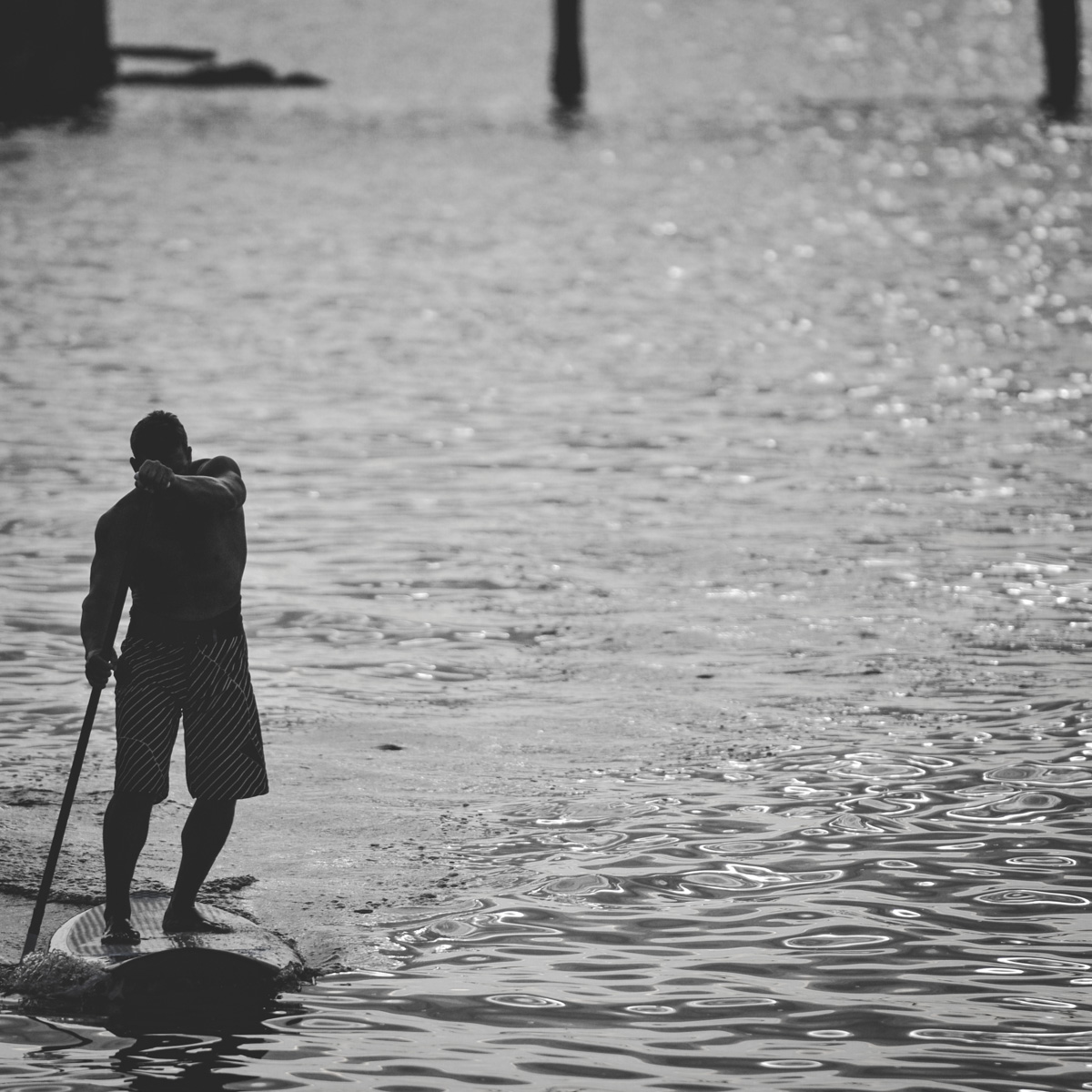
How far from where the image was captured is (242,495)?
6648 mm

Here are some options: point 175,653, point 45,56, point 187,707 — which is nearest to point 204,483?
point 175,653

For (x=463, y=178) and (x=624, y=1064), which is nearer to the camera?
(x=624, y=1064)

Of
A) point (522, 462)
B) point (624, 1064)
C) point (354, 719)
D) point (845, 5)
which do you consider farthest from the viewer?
point (845, 5)

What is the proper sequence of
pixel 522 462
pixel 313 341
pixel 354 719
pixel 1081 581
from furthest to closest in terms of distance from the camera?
pixel 313 341, pixel 522 462, pixel 1081 581, pixel 354 719

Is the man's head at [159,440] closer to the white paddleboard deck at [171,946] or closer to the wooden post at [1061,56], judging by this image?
the white paddleboard deck at [171,946]

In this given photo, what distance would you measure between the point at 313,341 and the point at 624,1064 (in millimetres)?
16650

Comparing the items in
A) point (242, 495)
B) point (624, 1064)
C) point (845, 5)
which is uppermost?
point (845, 5)

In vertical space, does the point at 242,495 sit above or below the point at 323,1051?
above

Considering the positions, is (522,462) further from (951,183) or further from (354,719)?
(951,183)

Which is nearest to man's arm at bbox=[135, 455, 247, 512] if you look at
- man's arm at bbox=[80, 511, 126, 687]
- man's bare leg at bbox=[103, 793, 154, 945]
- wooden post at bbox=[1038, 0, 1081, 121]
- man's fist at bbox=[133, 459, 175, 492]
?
man's fist at bbox=[133, 459, 175, 492]

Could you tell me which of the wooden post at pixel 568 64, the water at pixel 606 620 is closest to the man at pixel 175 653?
the water at pixel 606 620

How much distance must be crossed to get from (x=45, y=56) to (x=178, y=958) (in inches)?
1753

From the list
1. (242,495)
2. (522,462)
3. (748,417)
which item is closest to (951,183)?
(748,417)

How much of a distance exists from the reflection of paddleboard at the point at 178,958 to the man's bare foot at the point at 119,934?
0.9 inches
